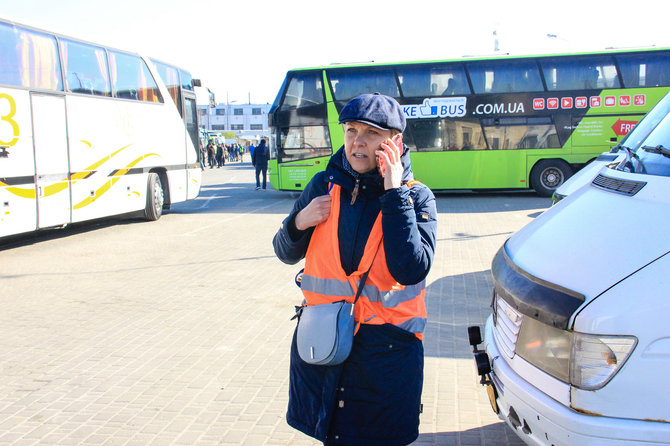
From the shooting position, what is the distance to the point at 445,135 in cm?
1822

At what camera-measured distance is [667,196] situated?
248cm

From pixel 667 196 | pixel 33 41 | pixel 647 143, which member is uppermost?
pixel 33 41

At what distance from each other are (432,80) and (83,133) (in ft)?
33.8

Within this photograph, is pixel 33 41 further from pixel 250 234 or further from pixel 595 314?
pixel 595 314

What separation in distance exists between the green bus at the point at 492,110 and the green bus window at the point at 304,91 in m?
0.03

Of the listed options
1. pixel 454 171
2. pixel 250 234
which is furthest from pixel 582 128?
pixel 250 234

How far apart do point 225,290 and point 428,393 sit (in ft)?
11.9

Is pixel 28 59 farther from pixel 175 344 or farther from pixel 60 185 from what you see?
pixel 175 344

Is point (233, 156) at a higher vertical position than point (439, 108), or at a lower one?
lower

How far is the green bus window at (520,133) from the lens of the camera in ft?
57.9

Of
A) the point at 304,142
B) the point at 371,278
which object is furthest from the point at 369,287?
the point at 304,142

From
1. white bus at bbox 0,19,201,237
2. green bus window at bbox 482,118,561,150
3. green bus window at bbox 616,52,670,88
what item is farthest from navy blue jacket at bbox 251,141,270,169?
green bus window at bbox 616,52,670,88

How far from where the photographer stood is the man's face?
2.39 m

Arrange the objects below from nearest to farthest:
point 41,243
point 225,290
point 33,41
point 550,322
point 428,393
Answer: point 550,322 < point 428,393 < point 225,290 < point 33,41 < point 41,243
